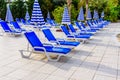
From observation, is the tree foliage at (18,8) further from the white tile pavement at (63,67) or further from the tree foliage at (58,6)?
the white tile pavement at (63,67)

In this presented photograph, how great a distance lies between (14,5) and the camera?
1128 inches

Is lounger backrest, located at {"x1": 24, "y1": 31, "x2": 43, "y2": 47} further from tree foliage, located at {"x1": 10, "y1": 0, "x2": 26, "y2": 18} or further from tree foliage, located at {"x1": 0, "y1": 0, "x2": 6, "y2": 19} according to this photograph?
tree foliage, located at {"x1": 10, "y1": 0, "x2": 26, "y2": 18}

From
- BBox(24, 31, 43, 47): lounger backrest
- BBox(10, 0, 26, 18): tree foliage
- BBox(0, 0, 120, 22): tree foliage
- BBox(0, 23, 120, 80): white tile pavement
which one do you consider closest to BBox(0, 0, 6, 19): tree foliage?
BBox(0, 0, 120, 22): tree foliage

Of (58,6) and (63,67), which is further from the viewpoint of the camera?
(58,6)

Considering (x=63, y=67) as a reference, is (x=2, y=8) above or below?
above

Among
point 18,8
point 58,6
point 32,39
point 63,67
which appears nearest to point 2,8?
point 18,8

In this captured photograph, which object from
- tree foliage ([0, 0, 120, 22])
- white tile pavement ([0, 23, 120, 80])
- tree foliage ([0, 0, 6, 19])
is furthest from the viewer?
tree foliage ([0, 0, 120, 22])

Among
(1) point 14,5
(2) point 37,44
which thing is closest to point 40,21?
(2) point 37,44

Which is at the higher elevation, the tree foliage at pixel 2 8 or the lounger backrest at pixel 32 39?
the tree foliage at pixel 2 8

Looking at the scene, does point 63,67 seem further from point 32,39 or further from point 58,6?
point 58,6

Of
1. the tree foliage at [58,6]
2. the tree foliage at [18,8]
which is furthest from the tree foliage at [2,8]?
the tree foliage at [18,8]

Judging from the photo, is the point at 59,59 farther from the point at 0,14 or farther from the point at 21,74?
the point at 0,14

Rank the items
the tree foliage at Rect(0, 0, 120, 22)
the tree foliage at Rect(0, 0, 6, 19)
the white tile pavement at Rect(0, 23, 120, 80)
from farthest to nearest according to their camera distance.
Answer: the tree foliage at Rect(0, 0, 120, 22) → the tree foliage at Rect(0, 0, 6, 19) → the white tile pavement at Rect(0, 23, 120, 80)

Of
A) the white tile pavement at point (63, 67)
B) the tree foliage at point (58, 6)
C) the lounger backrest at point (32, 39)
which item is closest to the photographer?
the white tile pavement at point (63, 67)
